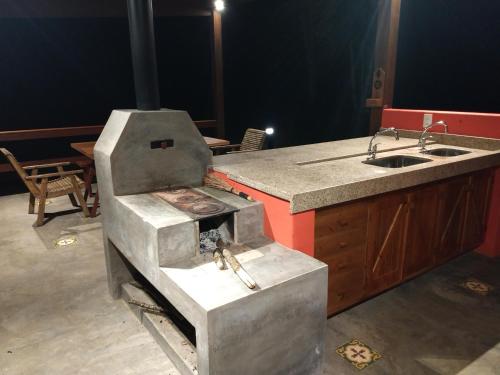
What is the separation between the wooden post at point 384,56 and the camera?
12.7ft

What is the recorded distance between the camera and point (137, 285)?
2.78 meters

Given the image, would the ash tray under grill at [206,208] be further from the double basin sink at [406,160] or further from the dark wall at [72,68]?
the dark wall at [72,68]

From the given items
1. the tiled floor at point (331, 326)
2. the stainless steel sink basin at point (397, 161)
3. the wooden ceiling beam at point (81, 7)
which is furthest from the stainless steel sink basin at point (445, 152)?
the wooden ceiling beam at point (81, 7)

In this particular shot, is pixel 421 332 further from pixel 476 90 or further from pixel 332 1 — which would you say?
pixel 332 1

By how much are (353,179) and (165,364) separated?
1.46 m

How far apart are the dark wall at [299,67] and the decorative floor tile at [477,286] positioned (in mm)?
3795

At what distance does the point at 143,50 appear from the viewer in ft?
7.93

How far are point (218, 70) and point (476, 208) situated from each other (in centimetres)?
424

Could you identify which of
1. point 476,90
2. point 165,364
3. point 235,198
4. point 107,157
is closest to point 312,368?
point 165,364

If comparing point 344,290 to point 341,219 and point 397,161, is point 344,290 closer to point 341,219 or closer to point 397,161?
point 341,219

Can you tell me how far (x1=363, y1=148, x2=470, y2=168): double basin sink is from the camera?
3.02m

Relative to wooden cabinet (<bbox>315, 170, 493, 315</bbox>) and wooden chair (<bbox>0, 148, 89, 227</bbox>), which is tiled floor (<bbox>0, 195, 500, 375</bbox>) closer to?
wooden cabinet (<bbox>315, 170, 493, 315</bbox>)

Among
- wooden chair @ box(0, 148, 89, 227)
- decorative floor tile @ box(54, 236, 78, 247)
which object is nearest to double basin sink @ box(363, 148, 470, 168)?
decorative floor tile @ box(54, 236, 78, 247)

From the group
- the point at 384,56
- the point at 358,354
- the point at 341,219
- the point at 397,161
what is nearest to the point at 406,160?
the point at 397,161
